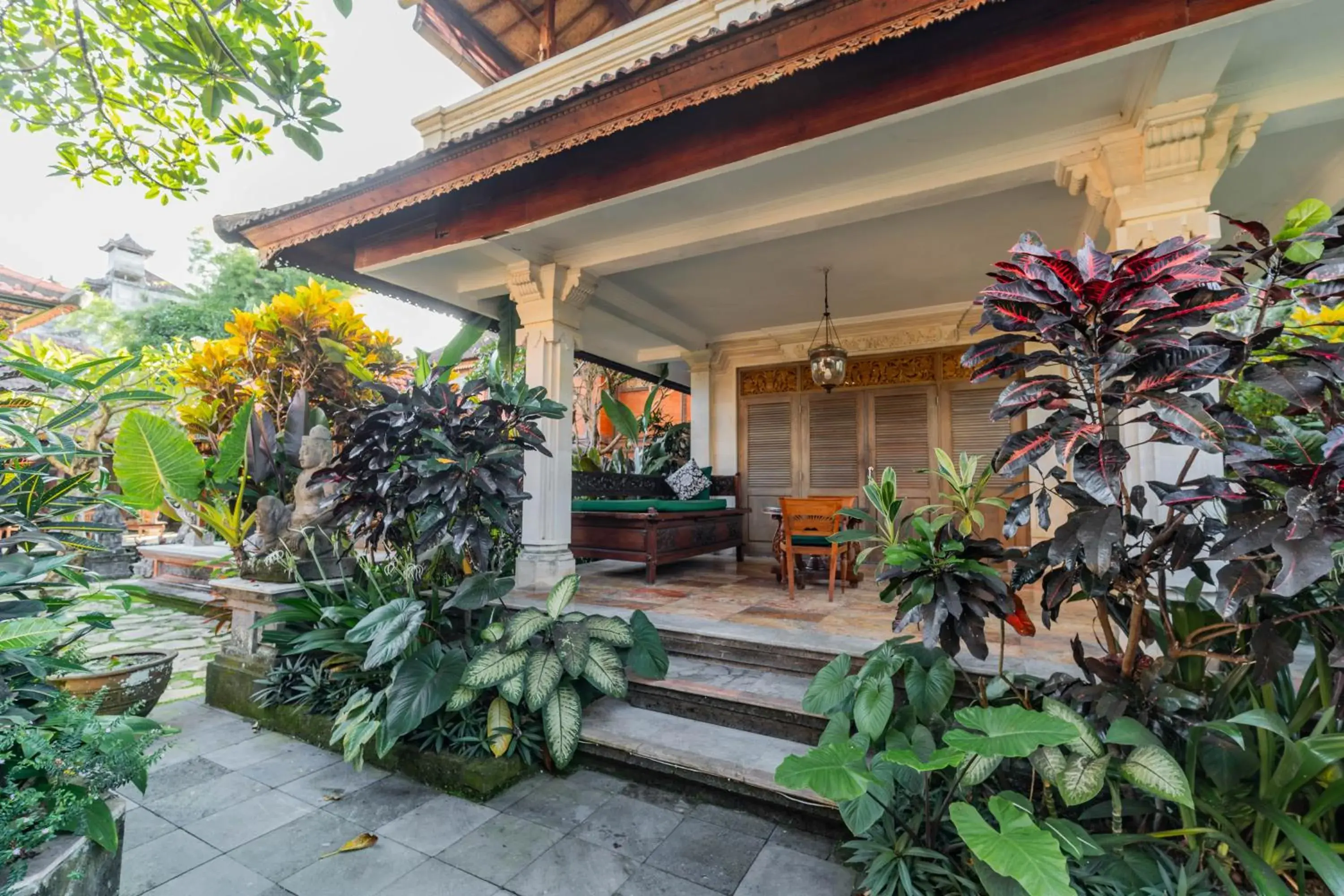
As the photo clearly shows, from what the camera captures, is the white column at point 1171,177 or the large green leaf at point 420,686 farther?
the white column at point 1171,177

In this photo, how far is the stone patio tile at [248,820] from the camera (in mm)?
1841

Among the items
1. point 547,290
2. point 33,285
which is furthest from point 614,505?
point 33,285

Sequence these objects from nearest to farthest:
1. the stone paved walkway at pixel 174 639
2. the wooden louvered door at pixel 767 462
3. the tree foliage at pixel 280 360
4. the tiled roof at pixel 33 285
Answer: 1. the stone paved walkway at pixel 174 639
2. the tree foliage at pixel 280 360
3. the wooden louvered door at pixel 767 462
4. the tiled roof at pixel 33 285

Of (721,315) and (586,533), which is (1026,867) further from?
(721,315)

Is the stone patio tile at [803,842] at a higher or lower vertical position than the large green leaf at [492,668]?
lower

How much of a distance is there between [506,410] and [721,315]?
3.41 m

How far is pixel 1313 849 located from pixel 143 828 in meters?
3.27

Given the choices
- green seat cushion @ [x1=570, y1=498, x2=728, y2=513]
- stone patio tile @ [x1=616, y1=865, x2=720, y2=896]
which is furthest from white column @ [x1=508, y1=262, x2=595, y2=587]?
stone patio tile @ [x1=616, y1=865, x2=720, y2=896]

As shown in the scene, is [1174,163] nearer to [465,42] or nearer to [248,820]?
[248,820]

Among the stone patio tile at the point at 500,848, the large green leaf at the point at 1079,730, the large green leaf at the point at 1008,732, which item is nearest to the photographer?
the large green leaf at the point at 1008,732

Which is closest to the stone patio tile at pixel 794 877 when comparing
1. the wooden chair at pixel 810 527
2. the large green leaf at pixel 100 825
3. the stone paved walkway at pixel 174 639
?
the large green leaf at pixel 100 825

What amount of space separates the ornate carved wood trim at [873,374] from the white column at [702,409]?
406mm

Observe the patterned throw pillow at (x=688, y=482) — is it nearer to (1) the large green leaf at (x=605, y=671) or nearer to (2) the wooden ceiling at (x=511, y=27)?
(1) the large green leaf at (x=605, y=671)

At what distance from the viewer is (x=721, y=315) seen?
5.75m
